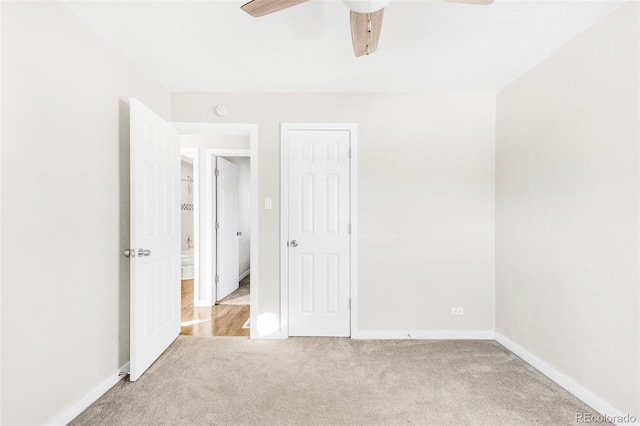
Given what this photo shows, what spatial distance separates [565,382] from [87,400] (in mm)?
3241

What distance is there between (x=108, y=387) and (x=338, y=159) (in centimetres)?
259

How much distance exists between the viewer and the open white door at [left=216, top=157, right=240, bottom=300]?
13.6 ft

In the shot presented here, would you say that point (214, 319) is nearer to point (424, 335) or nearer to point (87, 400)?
point (87, 400)

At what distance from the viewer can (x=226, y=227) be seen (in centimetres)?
436

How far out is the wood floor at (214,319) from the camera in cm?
309

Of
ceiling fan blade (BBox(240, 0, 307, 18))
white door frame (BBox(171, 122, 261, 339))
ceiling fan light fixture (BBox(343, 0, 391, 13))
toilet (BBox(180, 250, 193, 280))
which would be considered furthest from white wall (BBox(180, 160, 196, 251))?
ceiling fan light fixture (BBox(343, 0, 391, 13))

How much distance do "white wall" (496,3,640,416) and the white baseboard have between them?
3239mm

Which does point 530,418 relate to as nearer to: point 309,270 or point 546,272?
point 546,272

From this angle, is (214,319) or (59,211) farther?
(214,319)

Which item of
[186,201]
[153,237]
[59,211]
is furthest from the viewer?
[186,201]

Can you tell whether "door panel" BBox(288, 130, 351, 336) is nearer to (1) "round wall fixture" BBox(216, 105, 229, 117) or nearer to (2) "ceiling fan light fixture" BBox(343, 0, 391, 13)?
(1) "round wall fixture" BBox(216, 105, 229, 117)

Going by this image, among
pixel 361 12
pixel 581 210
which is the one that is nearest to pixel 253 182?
pixel 361 12

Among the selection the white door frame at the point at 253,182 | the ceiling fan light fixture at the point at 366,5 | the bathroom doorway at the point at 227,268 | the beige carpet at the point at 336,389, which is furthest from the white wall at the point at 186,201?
the ceiling fan light fixture at the point at 366,5

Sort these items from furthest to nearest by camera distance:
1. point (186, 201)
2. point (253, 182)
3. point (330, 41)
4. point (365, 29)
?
point (186, 201) → point (253, 182) → point (330, 41) → point (365, 29)
